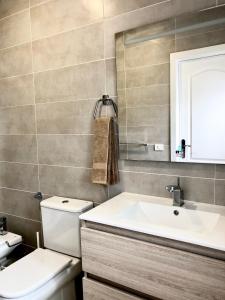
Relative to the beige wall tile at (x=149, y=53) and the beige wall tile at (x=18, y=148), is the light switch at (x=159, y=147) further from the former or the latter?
the beige wall tile at (x=18, y=148)

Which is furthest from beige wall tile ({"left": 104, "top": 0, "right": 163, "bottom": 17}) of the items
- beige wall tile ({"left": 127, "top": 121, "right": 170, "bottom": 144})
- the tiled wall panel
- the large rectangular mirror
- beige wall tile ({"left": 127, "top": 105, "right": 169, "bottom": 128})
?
beige wall tile ({"left": 127, "top": 121, "right": 170, "bottom": 144})

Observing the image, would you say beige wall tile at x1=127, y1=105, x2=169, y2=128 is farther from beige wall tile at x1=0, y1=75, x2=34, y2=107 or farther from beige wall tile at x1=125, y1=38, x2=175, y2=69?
beige wall tile at x1=0, y1=75, x2=34, y2=107

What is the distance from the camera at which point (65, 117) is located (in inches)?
78.8

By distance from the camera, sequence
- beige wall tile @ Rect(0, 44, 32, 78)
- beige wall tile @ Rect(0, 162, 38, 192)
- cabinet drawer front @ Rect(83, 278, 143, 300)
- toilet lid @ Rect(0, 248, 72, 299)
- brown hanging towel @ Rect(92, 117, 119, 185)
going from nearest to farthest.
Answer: cabinet drawer front @ Rect(83, 278, 143, 300), toilet lid @ Rect(0, 248, 72, 299), brown hanging towel @ Rect(92, 117, 119, 185), beige wall tile @ Rect(0, 44, 32, 78), beige wall tile @ Rect(0, 162, 38, 192)

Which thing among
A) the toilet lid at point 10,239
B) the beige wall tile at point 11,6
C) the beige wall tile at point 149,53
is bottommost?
the toilet lid at point 10,239

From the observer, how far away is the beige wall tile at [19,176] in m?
2.25

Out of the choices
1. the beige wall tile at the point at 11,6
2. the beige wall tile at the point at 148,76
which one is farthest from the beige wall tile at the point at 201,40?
the beige wall tile at the point at 11,6

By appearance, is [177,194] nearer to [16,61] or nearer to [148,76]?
[148,76]

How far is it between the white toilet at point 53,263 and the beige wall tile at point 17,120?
2.15ft

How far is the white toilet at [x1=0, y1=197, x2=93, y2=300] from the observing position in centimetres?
150

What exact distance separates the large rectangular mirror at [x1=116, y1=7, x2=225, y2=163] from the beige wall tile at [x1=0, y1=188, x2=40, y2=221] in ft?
3.33

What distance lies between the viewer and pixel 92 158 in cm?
191

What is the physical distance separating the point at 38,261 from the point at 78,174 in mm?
656

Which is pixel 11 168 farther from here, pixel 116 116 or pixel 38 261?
pixel 116 116
